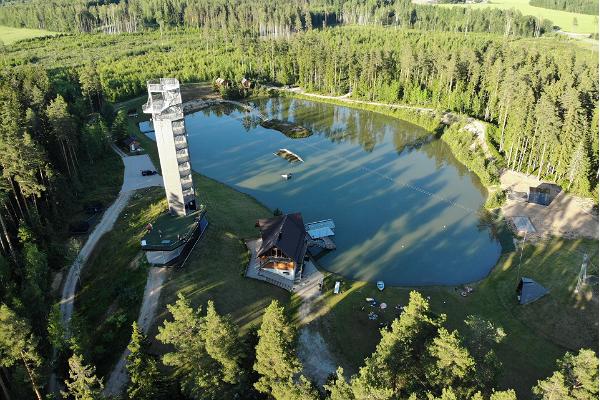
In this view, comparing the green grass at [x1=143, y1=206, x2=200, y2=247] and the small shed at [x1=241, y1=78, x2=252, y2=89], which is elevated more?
the small shed at [x1=241, y1=78, x2=252, y2=89]

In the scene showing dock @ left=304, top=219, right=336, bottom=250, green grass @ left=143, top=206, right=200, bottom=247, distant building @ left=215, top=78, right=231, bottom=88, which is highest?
distant building @ left=215, top=78, right=231, bottom=88

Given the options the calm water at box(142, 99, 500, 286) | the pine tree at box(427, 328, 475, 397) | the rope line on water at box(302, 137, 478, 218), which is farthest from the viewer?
the rope line on water at box(302, 137, 478, 218)

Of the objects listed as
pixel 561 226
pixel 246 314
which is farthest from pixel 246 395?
A: pixel 561 226

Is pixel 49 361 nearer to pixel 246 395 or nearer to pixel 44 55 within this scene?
pixel 246 395

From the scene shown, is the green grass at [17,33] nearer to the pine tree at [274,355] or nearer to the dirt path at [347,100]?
the dirt path at [347,100]

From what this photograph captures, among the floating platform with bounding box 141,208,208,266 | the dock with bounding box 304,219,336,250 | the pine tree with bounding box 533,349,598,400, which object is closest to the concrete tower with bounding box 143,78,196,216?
the floating platform with bounding box 141,208,208,266

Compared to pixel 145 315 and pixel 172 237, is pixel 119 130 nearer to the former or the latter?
pixel 172 237

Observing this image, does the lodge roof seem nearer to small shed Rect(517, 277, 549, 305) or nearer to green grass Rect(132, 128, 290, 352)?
green grass Rect(132, 128, 290, 352)

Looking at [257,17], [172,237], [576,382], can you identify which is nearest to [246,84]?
[257,17]
